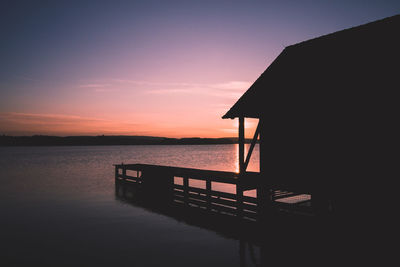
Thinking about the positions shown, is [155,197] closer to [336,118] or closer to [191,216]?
[191,216]

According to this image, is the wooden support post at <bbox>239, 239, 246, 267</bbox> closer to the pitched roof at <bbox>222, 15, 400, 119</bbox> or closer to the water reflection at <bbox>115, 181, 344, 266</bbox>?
the water reflection at <bbox>115, 181, 344, 266</bbox>

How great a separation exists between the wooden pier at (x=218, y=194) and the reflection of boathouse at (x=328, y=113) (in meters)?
0.16

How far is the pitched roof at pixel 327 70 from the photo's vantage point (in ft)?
26.6

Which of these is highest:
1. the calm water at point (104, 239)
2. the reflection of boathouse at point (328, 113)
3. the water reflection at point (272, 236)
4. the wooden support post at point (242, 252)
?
the reflection of boathouse at point (328, 113)

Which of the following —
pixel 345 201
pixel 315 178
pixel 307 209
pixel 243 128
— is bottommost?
pixel 307 209

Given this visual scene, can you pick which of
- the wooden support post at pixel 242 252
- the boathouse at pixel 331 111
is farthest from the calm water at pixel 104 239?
the boathouse at pixel 331 111

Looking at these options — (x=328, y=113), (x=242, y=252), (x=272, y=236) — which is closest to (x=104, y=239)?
(x=242, y=252)

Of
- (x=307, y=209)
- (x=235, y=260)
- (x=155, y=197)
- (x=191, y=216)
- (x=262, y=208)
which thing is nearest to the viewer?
(x=235, y=260)

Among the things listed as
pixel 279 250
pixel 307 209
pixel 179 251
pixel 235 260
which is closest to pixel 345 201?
pixel 307 209

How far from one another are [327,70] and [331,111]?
127 centimetres

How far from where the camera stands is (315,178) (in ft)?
29.7

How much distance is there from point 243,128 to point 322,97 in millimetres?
3010

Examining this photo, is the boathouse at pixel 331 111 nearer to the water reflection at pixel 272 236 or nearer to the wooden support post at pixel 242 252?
the water reflection at pixel 272 236

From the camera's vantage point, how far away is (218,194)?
14000 millimetres
